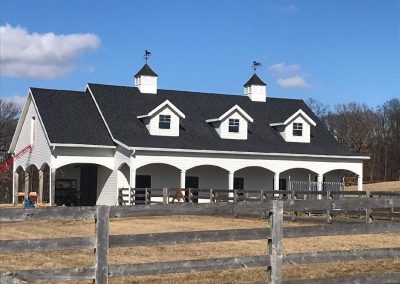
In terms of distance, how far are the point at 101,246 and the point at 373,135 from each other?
81220mm

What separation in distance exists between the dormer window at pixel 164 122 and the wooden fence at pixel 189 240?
27.2 meters

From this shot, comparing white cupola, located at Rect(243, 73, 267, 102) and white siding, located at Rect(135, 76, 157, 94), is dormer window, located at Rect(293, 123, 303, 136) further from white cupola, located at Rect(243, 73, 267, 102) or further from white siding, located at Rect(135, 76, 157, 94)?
white siding, located at Rect(135, 76, 157, 94)

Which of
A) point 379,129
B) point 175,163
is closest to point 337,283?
point 175,163

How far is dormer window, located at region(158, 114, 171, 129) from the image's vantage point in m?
36.2

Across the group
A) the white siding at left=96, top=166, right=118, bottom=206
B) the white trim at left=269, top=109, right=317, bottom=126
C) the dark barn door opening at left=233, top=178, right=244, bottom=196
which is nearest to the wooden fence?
the white siding at left=96, top=166, right=118, bottom=206

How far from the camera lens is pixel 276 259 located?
8.05 metres

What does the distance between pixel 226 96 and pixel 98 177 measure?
10.2 metres

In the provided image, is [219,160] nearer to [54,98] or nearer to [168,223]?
[54,98]

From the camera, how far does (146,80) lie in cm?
3994

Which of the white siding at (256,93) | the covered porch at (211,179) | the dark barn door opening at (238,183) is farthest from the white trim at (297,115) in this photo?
the dark barn door opening at (238,183)

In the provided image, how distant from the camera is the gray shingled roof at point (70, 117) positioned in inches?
1353

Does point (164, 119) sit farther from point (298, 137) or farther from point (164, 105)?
point (298, 137)

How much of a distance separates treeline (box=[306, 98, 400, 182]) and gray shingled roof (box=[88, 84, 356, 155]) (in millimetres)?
39774

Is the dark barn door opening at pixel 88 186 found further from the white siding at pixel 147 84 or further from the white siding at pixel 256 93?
the white siding at pixel 256 93
